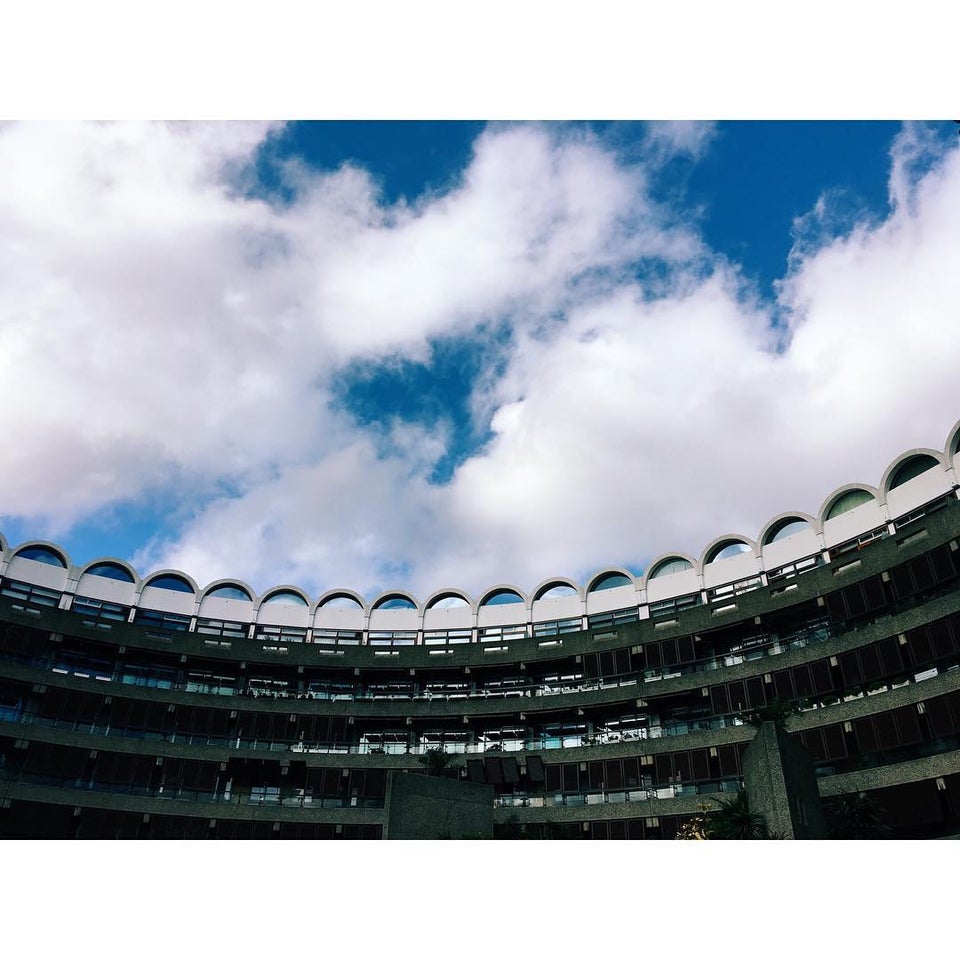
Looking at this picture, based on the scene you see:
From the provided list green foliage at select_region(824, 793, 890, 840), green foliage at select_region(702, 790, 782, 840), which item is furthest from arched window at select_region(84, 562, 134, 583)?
green foliage at select_region(824, 793, 890, 840)

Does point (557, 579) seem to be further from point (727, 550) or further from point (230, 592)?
point (230, 592)

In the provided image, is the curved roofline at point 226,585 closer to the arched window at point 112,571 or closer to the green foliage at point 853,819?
the arched window at point 112,571

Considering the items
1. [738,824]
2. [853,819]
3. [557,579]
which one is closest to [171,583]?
[557,579]

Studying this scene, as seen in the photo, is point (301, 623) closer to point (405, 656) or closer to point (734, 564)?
point (405, 656)

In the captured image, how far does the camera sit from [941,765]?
1169 inches

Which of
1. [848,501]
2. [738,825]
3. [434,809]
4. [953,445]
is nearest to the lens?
[738,825]

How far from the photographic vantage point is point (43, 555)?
154 ft

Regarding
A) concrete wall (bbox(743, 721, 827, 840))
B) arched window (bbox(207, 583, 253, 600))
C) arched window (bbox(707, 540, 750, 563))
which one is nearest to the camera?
concrete wall (bbox(743, 721, 827, 840))

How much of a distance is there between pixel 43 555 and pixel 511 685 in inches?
1196

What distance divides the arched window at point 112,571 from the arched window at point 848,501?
42984mm

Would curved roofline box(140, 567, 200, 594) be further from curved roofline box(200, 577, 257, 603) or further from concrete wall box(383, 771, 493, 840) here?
concrete wall box(383, 771, 493, 840)

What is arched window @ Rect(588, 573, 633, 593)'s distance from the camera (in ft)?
163

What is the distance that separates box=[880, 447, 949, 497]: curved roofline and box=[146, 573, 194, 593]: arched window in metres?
42.3

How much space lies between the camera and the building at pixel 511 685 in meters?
34.0
